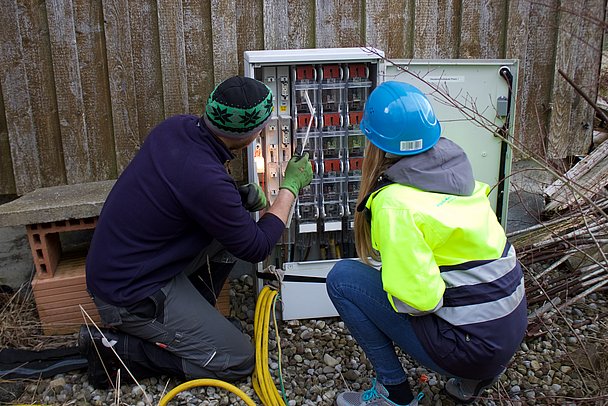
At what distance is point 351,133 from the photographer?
11.4 feet

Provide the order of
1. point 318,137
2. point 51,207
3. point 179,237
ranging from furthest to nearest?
point 318,137 → point 51,207 → point 179,237

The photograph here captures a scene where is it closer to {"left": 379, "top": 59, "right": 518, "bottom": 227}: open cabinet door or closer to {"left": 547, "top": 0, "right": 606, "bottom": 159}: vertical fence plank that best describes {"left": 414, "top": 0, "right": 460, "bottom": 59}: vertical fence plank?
{"left": 379, "top": 59, "right": 518, "bottom": 227}: open cabinet door

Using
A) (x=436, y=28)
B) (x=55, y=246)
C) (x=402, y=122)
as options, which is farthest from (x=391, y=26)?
(x=55, y=246)

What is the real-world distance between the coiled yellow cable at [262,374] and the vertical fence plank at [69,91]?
138 cm

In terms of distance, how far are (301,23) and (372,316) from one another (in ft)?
6.48

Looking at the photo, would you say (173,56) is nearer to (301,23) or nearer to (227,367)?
(301,23)

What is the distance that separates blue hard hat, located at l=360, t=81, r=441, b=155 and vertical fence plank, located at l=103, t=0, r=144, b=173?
1791mm

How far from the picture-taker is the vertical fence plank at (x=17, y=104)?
3.53m

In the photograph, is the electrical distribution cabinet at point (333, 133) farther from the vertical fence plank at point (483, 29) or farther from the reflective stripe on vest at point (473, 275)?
the reflective stripe on vest at point (473, 275)

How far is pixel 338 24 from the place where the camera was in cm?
389

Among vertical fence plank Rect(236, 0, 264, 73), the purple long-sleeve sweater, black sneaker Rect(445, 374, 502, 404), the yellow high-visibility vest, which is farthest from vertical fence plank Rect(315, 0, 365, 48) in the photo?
black sneaker Rect(445, 374, 502, 404)

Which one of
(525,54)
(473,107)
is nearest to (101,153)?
(473,107)

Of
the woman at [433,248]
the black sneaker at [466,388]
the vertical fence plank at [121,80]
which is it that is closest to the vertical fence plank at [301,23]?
the vertical fence plank at [121,80]

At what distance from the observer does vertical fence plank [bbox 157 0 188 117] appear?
3.69 metres
